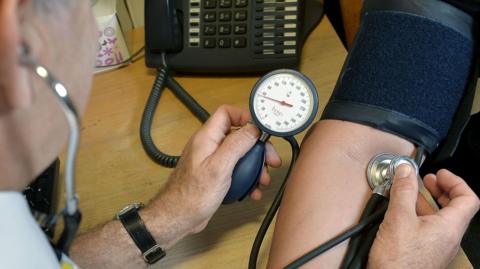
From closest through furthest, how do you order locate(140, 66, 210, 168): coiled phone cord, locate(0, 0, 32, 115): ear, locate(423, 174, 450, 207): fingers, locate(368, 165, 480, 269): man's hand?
locate(0, 0, 32, 115): ear < locate(368, 165, 480, 269): man's hand < locate(423, 174, 450, 207): fingers < locate(140, 66, 210, 168): coiled phone cord

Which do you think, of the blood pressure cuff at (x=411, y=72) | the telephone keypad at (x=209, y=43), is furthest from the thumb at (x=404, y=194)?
the telephone keypad at (x=209, y=43)

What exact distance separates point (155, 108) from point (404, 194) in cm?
51

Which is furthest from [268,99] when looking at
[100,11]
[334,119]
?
[100,11]

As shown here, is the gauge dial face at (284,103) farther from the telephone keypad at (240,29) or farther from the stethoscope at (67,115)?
the stethoscope at (67,115)

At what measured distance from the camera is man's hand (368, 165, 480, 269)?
67 centimetres

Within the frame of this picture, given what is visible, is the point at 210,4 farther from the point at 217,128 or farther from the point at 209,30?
the point at 217,128

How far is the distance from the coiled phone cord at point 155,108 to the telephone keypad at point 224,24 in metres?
0.10

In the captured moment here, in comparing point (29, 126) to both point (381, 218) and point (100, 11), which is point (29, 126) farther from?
point (100, 11)

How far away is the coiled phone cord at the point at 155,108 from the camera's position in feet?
3.04

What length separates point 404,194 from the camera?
2.22 ft

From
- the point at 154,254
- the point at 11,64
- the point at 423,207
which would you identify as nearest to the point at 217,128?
the point at 154,254

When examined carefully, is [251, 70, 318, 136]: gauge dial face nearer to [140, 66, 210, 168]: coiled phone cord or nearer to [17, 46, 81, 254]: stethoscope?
[140, 66, 210, 168]: coiled phone cord

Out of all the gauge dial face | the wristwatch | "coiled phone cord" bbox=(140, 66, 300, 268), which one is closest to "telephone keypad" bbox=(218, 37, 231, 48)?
"coiled phone cord" bbox=(140, 66, 300, 268)

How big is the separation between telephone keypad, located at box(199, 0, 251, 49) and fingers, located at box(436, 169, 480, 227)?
451 mm
